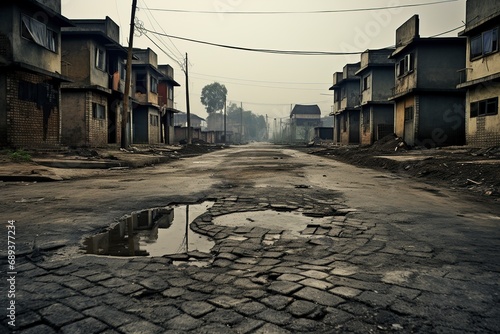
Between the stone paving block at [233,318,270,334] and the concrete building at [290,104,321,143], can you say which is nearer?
the stone paving block at [233,318,270,334]

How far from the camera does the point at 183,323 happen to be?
1.94 m

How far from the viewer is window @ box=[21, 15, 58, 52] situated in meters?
14.4

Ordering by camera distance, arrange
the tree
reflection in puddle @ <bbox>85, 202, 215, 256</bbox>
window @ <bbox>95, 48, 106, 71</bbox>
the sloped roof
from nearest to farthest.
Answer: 1. reflection in puddle @ <bbox>85, 202, 215, 256</bbox>
2. window @ <bbox>95, 48, 106, 71</bbox>
3. the sloped roof
4. the tree

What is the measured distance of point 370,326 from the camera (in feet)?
6.26

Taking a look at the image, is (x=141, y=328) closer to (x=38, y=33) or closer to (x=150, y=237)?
(x=150, y=237)

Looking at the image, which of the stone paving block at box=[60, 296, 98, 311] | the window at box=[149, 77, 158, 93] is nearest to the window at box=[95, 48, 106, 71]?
the window at box=[149, 77, 158, 93]

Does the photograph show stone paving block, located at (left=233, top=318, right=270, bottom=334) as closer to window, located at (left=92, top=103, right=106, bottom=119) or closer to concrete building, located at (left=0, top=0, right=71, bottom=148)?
concrete building, located at (left=0, top=0, right=71, bottom=148)

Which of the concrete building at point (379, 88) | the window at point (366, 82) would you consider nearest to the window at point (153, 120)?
the concrete building at point (379, 88)

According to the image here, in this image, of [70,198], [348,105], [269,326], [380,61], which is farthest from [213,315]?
[348,105]

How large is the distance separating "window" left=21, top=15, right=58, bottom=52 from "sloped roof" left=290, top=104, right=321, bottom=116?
65.5 m

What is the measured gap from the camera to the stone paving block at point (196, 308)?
2055mm

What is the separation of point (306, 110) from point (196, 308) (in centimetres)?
7965

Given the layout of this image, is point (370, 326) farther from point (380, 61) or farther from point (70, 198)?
point (380, 61)

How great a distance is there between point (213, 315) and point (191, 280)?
0.59 metres
